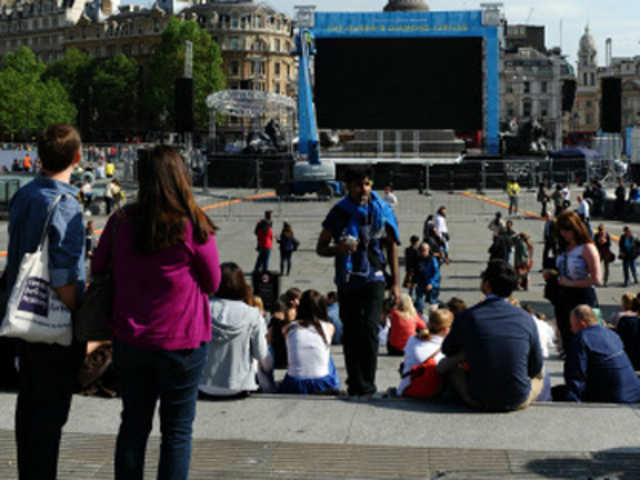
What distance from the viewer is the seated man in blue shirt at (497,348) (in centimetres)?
548

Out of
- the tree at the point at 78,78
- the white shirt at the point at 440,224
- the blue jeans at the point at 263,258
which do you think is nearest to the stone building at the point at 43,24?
the tree at the point at 78,78

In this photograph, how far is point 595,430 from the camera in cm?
526

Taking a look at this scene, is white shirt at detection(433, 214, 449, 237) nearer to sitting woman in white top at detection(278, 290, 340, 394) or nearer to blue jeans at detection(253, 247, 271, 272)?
blue jeans at detection(253, 247, 271, 272)

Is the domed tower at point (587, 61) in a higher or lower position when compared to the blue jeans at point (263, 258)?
higher

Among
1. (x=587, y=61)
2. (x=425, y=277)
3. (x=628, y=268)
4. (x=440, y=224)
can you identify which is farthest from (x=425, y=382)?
(x=587, y=61)

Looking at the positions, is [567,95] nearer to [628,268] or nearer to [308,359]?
[628,268]

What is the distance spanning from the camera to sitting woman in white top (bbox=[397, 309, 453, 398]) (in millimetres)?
6066

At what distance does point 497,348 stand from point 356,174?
4.56 ft

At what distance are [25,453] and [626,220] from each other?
3085 cm

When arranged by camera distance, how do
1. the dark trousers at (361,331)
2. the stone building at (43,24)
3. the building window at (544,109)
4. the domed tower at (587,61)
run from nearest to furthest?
the dark trousers at (361,331)
the stone building at (43,24)
the building window at (544,109)
the domed tower at (587,61)

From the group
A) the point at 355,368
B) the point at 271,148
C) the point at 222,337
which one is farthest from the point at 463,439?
the point at 271,148

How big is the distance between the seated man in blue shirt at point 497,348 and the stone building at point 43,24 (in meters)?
131

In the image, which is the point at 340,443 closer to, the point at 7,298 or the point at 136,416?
the point at 136,416

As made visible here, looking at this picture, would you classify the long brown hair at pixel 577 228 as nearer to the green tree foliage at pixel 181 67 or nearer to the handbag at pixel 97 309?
the handbag at pixel 97 309
